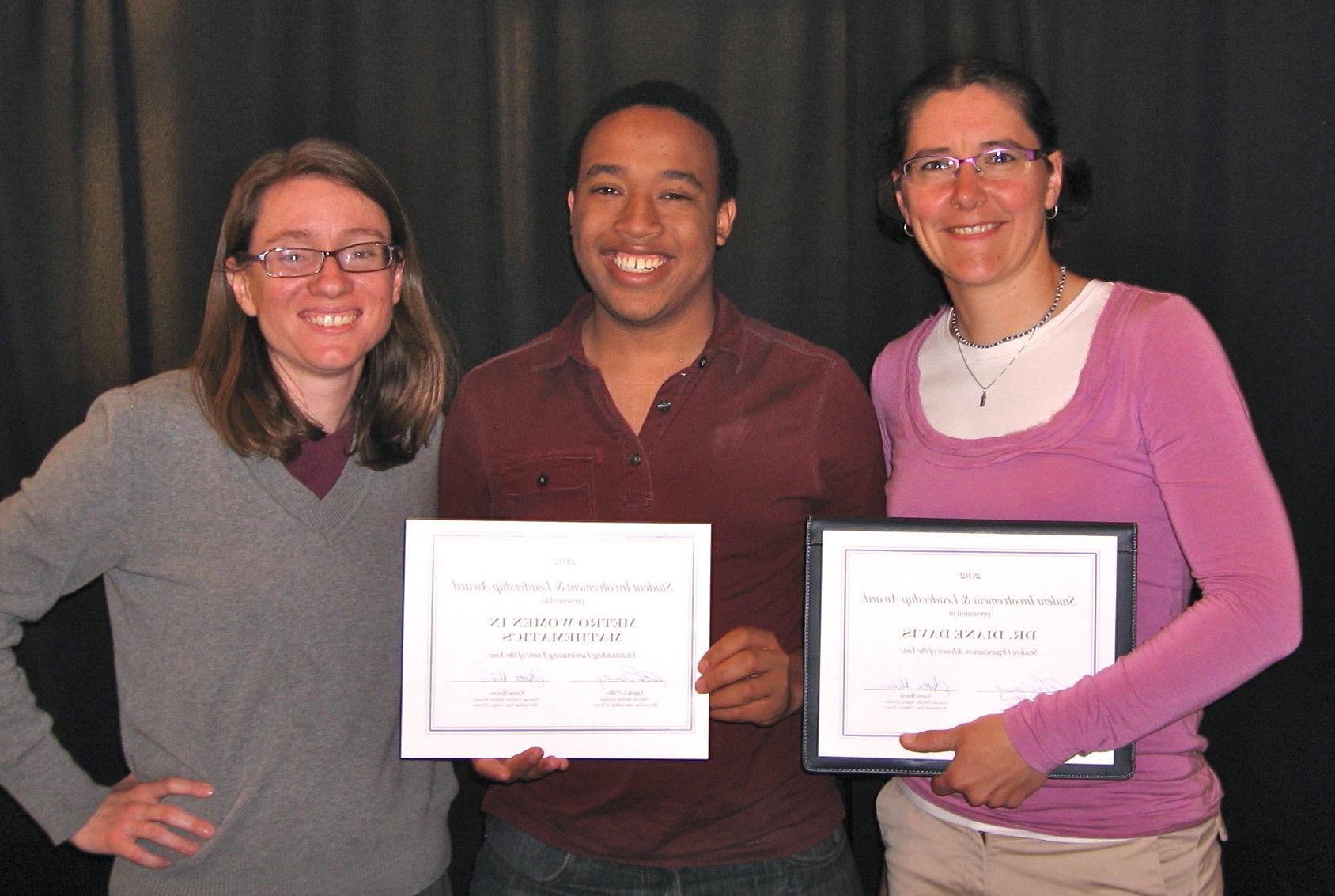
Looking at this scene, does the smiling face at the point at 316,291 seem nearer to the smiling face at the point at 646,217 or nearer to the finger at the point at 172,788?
the smiling face at the point at 646,217

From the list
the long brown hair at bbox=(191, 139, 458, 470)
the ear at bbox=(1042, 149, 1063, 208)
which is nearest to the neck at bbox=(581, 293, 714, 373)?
the long brown hair at bbox=(191, 139, 458, 470)

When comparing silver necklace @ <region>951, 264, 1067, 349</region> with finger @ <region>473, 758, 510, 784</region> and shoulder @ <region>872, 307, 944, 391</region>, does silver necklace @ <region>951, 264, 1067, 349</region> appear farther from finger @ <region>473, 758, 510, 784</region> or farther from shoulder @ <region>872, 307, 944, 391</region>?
finger @ <region>473, 758, 510, 784</region>

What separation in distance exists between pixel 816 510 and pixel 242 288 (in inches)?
46.0

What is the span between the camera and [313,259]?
1.94 metres

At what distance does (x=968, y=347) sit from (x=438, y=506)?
1.09 m

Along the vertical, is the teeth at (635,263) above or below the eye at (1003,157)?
below

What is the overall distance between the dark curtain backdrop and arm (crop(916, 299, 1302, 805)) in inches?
39.8

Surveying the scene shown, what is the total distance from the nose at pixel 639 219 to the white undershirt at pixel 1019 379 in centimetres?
62

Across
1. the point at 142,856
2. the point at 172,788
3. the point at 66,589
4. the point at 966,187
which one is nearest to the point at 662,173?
the point at 966,187

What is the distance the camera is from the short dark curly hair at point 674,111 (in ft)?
7.29

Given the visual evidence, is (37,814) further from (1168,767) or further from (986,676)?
(1168,767)
